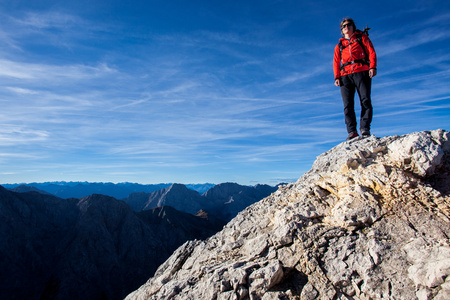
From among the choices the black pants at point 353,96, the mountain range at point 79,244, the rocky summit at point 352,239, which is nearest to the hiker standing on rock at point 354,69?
the black pants at point 353,96

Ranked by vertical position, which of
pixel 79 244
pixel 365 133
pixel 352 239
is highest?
pixel 365 133

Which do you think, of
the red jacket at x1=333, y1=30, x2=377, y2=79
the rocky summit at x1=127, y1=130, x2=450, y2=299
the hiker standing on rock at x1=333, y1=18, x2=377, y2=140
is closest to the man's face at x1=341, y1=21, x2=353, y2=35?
the hiker standing on rock at x1=333, y1=18, x2=377, y2=140

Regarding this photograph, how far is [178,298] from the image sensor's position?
5895 millimetres

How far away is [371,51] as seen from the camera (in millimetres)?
7891

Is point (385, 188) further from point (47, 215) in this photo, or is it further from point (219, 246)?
point (47, 215)

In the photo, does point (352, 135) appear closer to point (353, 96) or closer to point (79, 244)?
point (353, 96)

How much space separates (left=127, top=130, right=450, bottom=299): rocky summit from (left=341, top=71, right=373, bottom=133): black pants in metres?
1.34

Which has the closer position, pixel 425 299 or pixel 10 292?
pixel 425 299

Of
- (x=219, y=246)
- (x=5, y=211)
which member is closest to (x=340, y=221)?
(x=219, y=246)

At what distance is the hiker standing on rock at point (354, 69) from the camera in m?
8.09

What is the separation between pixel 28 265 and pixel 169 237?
45.6m

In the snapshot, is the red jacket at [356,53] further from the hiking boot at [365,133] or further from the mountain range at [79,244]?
the mountain range at [79,244]

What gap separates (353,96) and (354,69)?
1084 millimetres

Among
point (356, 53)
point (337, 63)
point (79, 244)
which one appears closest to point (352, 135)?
point (337, 63)
